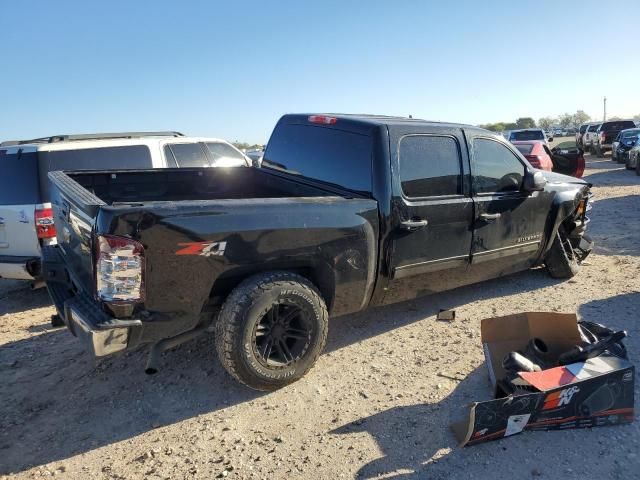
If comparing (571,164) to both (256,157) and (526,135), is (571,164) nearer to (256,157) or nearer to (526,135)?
(256,157)

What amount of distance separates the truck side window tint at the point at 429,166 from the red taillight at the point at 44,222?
145 inches

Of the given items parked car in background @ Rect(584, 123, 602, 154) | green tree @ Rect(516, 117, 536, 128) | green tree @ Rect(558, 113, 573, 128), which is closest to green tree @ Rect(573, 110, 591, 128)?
green tree @ Rect(558, 113, 573, 128)

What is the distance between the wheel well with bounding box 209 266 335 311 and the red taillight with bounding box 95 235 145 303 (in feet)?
1.69

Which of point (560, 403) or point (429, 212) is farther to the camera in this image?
point (429, 212)

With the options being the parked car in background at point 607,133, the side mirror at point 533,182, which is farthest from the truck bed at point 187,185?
the parked car in background at point 607,133

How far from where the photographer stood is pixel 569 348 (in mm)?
3416

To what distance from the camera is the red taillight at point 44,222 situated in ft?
16.8

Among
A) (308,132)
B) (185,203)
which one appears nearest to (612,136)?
(308,132)

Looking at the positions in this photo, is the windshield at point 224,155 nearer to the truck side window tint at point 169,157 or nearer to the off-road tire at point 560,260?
the truck side window tint at point 169,157

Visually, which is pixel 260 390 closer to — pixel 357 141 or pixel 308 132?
pixel 357 141

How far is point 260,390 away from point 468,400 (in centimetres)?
142

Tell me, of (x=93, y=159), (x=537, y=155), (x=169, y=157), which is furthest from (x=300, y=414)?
(x=537, y=155)

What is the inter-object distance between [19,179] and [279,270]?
3.56 meters

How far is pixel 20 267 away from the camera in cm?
515
